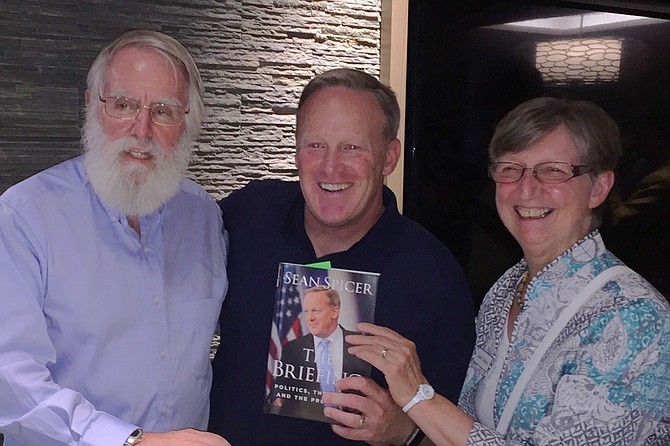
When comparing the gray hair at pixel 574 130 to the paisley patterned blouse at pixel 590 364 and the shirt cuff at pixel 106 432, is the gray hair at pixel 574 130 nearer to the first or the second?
the paisley patterned blouse at pixel 590 364

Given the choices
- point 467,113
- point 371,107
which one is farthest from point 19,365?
point 467,113

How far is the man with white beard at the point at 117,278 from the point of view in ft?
4.15

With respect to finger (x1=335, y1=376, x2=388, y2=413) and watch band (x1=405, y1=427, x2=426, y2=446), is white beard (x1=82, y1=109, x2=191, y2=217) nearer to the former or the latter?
finger (x1=335, y1=376, x2=388, y2=413)

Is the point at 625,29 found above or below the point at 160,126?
above

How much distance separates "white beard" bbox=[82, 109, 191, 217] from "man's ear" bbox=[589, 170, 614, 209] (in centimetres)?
85

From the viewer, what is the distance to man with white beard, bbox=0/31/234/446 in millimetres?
1264

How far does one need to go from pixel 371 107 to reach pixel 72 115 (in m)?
0.75

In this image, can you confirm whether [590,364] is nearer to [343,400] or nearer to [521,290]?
→ [521,290]

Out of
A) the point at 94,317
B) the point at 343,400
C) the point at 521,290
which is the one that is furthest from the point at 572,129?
the point at 94,317

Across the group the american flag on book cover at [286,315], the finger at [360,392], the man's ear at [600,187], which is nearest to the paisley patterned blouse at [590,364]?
the man's ear at [600,187]

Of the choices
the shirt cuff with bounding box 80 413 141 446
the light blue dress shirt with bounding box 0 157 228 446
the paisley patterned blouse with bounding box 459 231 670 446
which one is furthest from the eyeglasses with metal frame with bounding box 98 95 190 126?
the paisley patterned blouse with bounding box 459 231 670 446

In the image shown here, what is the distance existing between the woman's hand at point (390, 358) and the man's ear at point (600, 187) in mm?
487

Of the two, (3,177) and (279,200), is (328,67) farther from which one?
(3,177)

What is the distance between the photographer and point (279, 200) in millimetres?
1711
